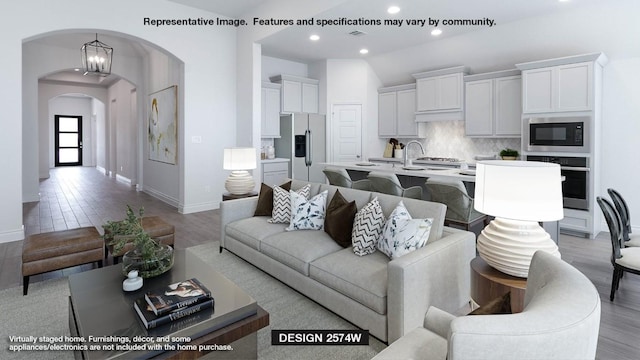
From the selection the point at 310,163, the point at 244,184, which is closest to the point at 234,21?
the point at 310,163

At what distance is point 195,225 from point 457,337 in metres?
4.91

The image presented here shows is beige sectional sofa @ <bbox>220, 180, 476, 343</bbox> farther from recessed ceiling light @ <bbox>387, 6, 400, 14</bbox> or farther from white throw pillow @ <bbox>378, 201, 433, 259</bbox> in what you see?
recessed ceiling light @ <bbox>387, 6, 400, 14</bbox>

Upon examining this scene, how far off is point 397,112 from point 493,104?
2027 millimetres

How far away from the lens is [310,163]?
7.46 meters

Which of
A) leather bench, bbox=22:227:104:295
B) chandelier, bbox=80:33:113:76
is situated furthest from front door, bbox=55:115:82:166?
leather bench, bbox=22:227:104:295

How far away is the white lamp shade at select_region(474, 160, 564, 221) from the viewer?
1.78 m

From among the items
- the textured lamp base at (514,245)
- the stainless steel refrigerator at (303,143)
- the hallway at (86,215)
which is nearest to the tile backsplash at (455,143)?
the stainless steel refrigerator at (303,143)

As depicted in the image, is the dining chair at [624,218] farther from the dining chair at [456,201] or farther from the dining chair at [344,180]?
the dining chair at [344,180]

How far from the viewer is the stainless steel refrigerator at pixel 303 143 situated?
7.29 metres

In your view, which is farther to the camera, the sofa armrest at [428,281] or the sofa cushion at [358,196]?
the sofa cushion at [358,196]

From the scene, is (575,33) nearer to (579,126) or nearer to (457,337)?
(579,126)

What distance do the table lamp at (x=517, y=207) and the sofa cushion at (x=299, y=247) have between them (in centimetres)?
122

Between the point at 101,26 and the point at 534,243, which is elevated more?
the point at 101,26

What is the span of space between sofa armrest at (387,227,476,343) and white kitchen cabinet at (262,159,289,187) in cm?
472
